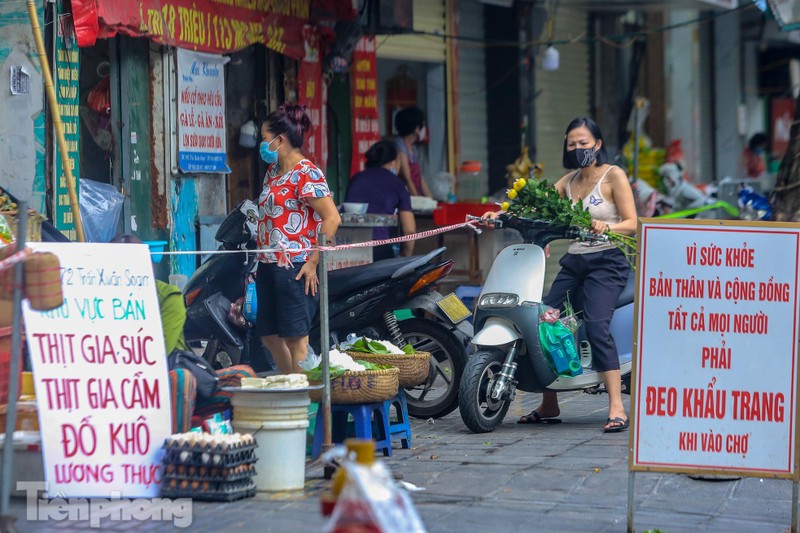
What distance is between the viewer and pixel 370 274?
27.3ft

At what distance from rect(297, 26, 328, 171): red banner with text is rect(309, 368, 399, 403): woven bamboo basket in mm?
5039

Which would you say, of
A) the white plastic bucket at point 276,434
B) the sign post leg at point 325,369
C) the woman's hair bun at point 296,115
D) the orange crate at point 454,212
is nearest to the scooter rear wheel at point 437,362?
the woman's hair bun at point 296,115

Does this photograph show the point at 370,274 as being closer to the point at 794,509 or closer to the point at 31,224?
the point at 31,224

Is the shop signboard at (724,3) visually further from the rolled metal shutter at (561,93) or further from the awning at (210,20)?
the awning at (210,20)

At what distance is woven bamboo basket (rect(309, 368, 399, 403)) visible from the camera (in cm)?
674

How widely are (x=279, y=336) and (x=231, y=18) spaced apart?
369cm

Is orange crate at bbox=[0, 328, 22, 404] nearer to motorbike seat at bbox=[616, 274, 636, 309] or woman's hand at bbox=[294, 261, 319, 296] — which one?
woman's hand at bbox=[294, 261, 319, 296]

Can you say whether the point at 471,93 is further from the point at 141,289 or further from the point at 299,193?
the point at 141,289

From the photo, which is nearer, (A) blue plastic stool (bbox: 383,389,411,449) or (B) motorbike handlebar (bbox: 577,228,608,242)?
(A) blue plastic stool (bbox: 383,389,411,449)

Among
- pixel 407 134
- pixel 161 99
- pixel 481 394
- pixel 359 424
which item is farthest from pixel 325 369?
pixel 407 134

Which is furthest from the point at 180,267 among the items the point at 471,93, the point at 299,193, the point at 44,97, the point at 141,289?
the point at 471,93

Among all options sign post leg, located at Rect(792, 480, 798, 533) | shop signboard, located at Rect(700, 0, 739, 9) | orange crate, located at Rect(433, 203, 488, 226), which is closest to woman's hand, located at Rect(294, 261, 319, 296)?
sign post leg, located at Rect(792, 480, 798, 533)

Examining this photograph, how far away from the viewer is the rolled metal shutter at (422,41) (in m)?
13.8

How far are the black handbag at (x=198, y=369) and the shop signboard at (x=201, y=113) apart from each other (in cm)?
356
